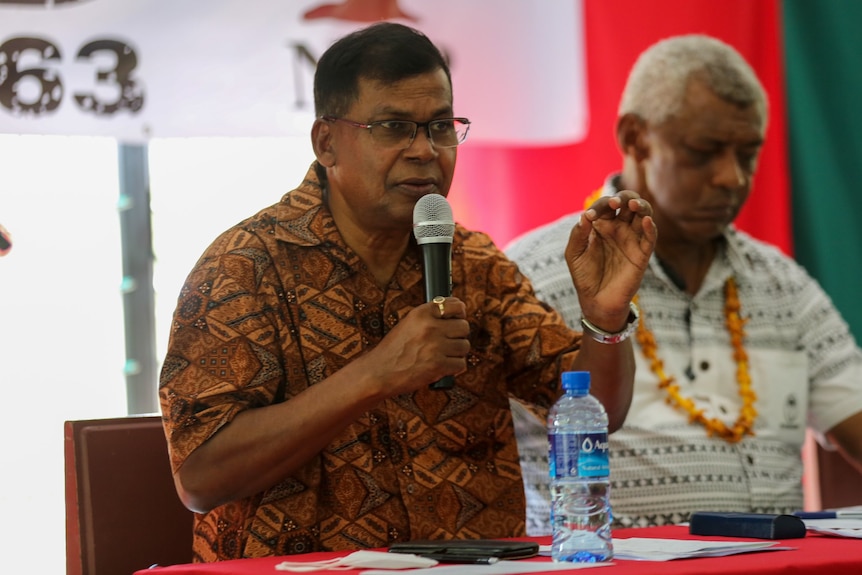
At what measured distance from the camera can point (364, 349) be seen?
233cm

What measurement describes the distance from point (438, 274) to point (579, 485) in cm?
44

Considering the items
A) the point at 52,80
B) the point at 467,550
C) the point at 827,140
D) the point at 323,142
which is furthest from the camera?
the point at 827,140

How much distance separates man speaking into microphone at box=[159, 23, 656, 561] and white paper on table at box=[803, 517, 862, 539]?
1.75 ft

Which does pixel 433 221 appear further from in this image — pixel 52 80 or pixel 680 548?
pixel 52 80

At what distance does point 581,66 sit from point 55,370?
6.19 ft

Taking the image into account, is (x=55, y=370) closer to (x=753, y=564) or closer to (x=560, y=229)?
(x=560, y=229)

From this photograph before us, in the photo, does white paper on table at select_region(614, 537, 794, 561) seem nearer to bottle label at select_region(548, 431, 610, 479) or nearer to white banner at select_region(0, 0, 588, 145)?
bottle label at select_region(548, 431, 610, 479)

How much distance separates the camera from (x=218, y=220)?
3461 millimetres

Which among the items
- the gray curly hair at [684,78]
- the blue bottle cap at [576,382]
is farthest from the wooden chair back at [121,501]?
the gray curly hair at [684,78]

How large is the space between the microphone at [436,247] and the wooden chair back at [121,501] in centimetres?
71

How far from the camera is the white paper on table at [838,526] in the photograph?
→ 186 centimetres

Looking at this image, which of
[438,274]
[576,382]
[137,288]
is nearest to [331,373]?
[438,274]

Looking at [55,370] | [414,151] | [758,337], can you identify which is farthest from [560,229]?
[55,370]

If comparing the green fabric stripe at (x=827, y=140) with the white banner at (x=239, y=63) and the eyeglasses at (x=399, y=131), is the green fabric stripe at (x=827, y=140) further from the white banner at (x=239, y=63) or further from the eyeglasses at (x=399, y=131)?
the eyeglasses at (x=399, y=131)
